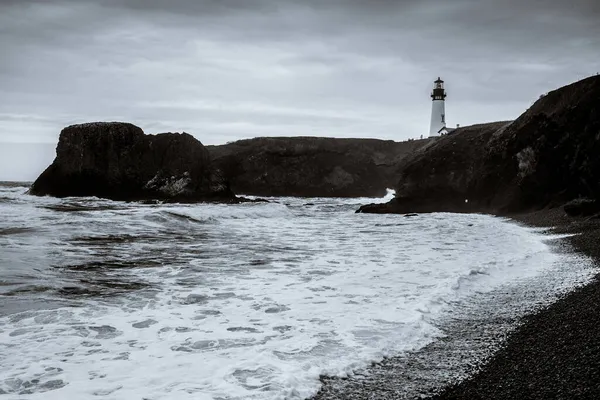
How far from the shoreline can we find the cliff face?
51.0 meters

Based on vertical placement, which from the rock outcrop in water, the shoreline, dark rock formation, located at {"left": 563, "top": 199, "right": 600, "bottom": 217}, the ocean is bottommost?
the ocean

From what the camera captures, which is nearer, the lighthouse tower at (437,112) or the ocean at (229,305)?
the ocean at (229,305)

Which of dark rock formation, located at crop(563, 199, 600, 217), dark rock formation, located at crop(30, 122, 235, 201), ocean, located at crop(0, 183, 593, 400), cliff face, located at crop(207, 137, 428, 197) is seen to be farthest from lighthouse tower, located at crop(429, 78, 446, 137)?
ocean, located at crop(0, 183, 593, 400)

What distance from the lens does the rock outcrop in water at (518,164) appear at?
20.4 metres

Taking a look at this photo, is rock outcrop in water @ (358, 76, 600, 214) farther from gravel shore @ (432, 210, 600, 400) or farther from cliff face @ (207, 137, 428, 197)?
cliff face @ (207, 137, 428, 197)

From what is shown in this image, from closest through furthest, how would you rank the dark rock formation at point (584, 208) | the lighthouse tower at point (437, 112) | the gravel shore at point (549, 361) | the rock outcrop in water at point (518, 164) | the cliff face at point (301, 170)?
the gravel shore at point (549, 361) < the dark rock formation at point (584, 208) < the rock outcrop in water at point (518, 164) < the cliff face at point (301, 170) < the lighthouse tower at point (437, 112)

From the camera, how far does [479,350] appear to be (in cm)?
421

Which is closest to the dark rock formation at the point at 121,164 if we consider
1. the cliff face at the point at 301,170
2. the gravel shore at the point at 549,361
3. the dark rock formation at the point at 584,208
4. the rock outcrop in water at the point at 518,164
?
the rock outcrop in water at the point at 518,164

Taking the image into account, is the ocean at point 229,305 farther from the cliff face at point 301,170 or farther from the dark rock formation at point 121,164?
the cliff face at point 301,170

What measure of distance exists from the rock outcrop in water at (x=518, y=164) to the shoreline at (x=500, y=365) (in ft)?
50.8

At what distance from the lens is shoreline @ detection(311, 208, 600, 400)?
3.34 meters

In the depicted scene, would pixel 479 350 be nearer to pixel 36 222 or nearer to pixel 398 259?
pixel 398 259

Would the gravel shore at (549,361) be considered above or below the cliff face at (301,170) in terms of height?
below

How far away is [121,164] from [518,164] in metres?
25.1
